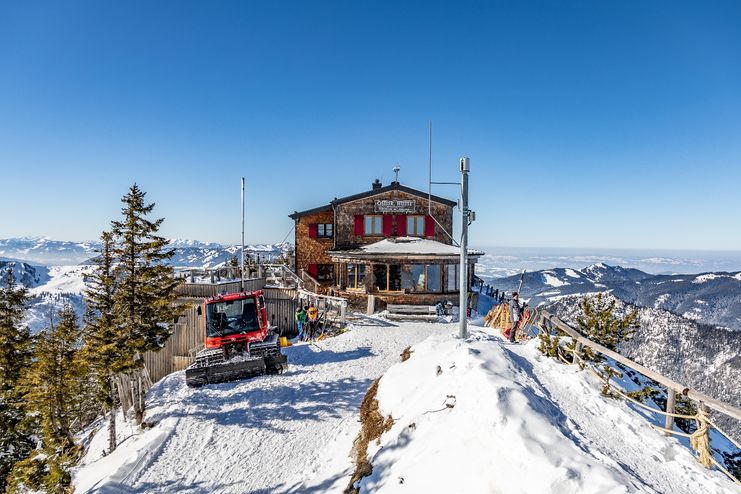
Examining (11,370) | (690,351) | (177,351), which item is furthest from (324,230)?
(690,351)

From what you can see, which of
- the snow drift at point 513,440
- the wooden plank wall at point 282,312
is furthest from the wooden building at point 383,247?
the snow drift at point 513,440

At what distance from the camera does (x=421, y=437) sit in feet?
19.2

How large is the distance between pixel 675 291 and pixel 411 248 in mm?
138495

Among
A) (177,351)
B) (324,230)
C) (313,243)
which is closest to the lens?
(177,351)

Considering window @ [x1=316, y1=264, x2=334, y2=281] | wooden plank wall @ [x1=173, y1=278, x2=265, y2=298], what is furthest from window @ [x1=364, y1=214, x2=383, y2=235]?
wooden plank wall @ [x1=173, y1=278, x2=265, y2=298]

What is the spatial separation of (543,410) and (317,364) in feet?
31.0

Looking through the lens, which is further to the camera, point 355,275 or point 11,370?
point 355,275

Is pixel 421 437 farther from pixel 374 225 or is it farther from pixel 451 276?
pixel 374 225

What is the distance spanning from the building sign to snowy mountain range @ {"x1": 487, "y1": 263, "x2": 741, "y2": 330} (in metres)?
81.1

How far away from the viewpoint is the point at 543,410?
5.57 meters

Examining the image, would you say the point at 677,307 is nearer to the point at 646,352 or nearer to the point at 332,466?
the point at 646,352

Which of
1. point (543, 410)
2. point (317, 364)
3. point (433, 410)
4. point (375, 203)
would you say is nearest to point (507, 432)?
point (543, 410)

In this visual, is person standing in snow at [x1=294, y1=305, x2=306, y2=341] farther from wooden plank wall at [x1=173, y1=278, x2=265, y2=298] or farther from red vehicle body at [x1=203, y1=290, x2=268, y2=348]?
red vehicle body at [x1=203, y1=290, x2=268, y2=348]

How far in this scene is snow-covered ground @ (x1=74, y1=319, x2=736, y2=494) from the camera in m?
4.51
